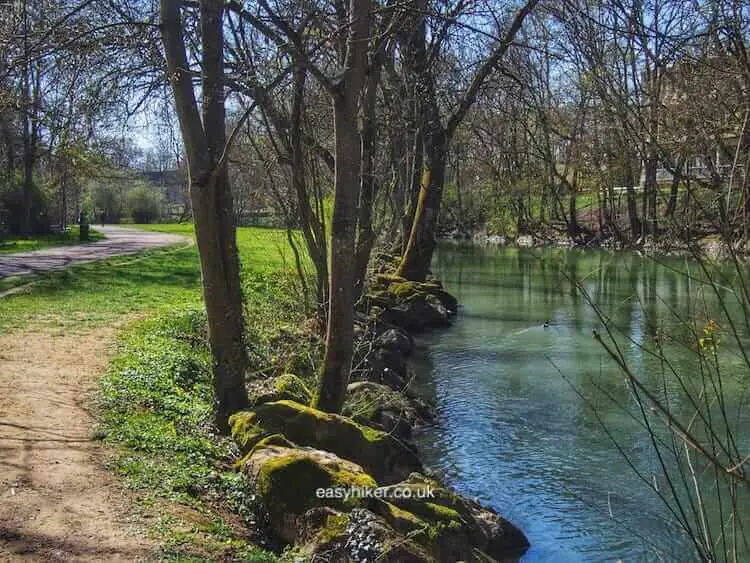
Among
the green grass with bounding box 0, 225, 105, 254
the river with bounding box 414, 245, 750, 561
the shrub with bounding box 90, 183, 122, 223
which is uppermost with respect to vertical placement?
the shrub with bounding box 90, 183, 122, 223

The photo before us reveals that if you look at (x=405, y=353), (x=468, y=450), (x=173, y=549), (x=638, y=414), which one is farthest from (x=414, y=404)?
(x=173, y=549)

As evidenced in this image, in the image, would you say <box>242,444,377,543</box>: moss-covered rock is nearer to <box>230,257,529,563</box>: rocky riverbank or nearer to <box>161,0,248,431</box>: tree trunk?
<box>230,257,529,563</box>: rocky riverbank

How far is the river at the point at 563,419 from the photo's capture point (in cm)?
661

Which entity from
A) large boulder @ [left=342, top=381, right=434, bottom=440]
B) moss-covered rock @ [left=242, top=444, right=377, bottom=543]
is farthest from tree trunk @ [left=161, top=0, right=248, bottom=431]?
moss-covered rock @ [left=242, top=444, right=377, bottom=543]

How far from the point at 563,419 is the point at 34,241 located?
2430 centimetres

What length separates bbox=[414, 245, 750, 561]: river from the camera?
6.61m

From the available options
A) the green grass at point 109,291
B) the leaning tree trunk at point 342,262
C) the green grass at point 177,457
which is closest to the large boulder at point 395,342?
the green grass at point 109,291

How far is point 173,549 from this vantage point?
469 centimetres

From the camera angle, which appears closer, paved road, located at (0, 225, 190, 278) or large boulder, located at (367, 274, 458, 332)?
large boulder, located at (367, 274, 458, 332)

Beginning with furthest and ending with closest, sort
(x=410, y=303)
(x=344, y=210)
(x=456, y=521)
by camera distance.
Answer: (x=410, y=303), (x=344, y=210), (x=456, y=521)

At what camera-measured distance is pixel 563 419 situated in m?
10.3

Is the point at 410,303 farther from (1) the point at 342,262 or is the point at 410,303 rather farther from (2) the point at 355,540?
(2) the point at 355,540

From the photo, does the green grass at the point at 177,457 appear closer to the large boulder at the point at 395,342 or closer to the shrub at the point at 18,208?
the large boulder at the point at 395,342

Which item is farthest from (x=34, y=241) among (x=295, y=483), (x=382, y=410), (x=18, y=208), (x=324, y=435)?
(x=295, y=483)
